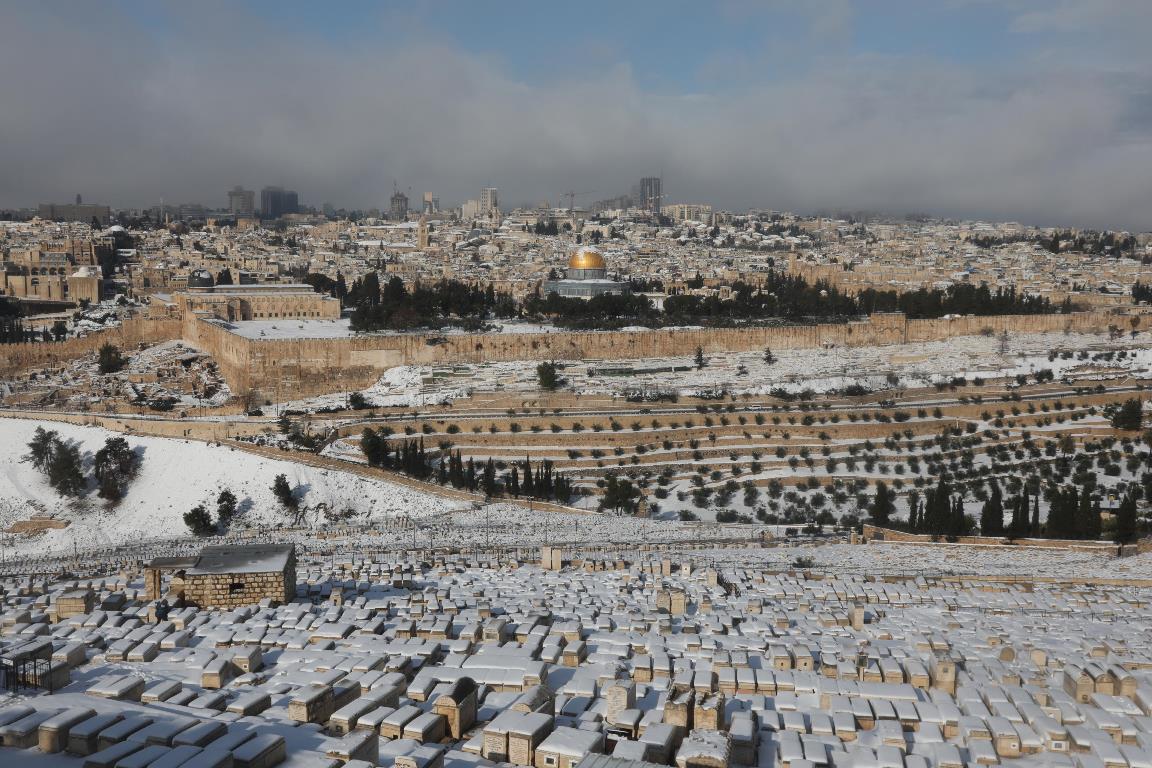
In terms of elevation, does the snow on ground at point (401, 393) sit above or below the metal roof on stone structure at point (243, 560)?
above

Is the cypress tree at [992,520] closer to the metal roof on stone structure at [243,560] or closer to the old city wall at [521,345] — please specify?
the metal roof on stone structure at [243,560]

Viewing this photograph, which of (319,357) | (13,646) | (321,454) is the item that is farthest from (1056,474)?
(13,646)

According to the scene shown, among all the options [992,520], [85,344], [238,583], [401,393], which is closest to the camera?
[238,583]

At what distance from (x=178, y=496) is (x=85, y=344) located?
48.6 ft

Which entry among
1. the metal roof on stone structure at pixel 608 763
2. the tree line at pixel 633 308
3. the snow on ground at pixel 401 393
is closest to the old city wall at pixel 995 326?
the tree line at pixel 633 308

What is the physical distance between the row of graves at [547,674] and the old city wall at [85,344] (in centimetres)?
2288

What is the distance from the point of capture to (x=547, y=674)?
10062mm

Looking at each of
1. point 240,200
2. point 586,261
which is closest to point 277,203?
point 240,200

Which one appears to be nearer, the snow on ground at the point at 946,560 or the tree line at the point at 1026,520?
the snow on ground at the point at 946,560

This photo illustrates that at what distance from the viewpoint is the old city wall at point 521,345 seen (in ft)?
112

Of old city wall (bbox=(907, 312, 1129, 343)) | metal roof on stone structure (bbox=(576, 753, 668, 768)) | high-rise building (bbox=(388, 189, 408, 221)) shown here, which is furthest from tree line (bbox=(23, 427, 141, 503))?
high-rise building (bbox=(388, 189, 408, 221))

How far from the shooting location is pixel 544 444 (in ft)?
95.9

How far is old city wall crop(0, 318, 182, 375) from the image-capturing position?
35.7 meters

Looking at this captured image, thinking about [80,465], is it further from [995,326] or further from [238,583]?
[995,326]
